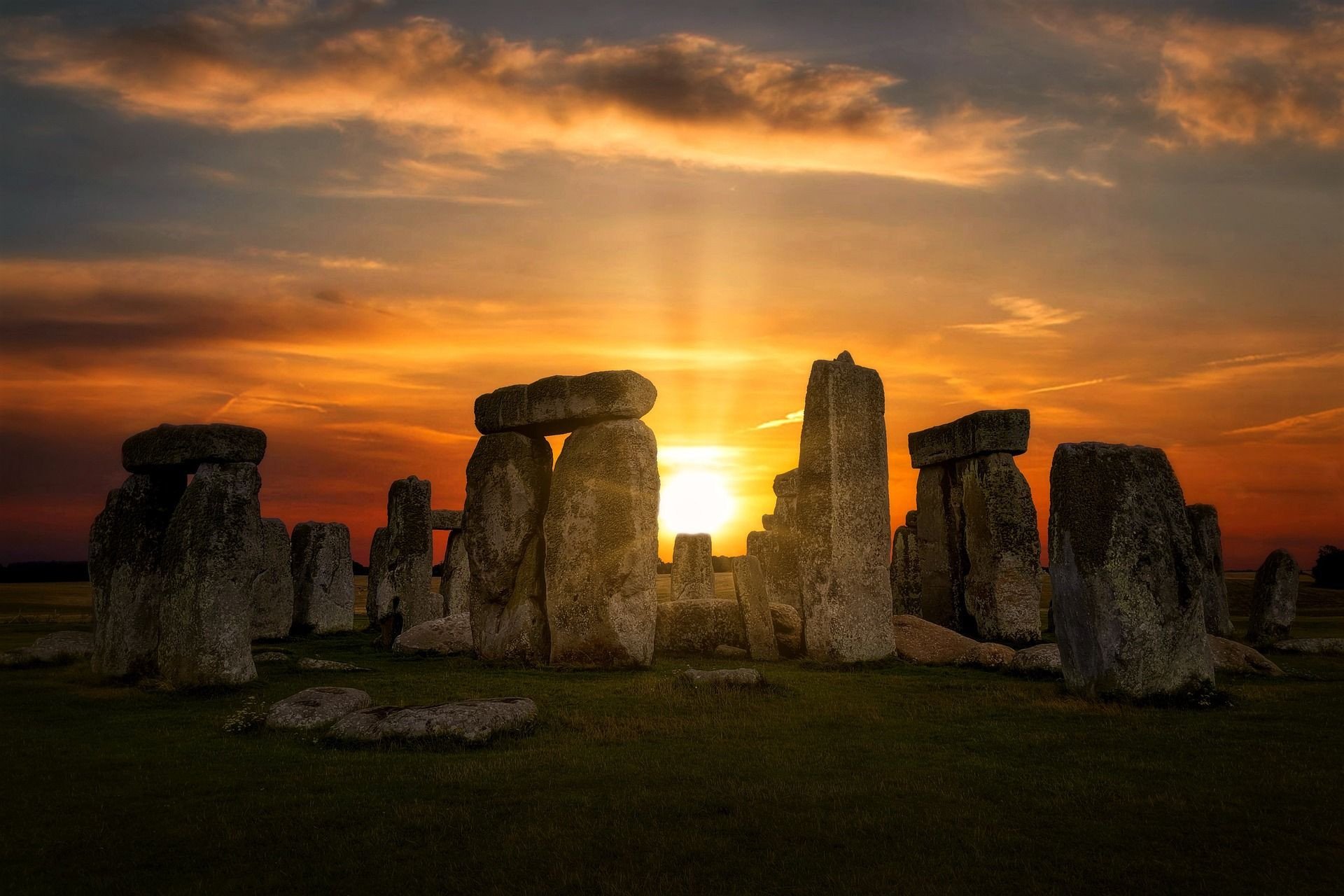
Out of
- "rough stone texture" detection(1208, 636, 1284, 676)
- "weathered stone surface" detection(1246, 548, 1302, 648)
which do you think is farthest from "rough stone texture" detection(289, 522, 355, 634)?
"weathered stone surface" detection(1246, 548, 1302, 648)

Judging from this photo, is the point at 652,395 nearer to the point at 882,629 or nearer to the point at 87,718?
the point at 882,629

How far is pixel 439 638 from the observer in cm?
1950

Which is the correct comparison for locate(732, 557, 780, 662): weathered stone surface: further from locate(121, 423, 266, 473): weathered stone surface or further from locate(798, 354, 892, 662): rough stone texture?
locate(121, 423, 266, 473): weathered stone surface

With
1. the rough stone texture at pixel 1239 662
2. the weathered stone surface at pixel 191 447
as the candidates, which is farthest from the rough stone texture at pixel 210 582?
the rough stone texture at pixel 1239 662

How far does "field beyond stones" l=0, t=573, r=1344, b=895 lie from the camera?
20.0 feet

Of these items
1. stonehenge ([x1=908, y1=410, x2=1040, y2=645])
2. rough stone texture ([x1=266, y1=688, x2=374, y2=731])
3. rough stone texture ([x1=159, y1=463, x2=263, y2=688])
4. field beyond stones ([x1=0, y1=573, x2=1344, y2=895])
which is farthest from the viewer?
stonehenge ([x1=908, y1=410, x2=1040, y2=645])

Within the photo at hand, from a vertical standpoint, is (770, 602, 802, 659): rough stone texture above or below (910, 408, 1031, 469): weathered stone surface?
below

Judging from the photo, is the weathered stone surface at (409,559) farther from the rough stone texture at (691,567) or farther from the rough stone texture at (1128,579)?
the rough stone texture at (1128,579)

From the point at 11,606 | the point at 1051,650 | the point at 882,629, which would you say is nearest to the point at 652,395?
the point at 882,629

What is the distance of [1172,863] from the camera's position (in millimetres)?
6133

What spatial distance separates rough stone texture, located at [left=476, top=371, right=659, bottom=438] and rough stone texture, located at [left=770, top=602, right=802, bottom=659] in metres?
4.34

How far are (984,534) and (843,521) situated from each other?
19.0ft

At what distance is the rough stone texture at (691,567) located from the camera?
26.4 m

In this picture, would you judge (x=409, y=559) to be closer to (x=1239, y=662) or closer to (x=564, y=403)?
(x=564, y=403)
